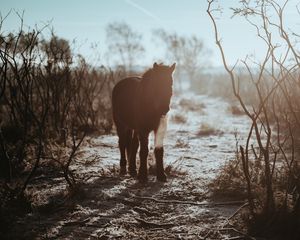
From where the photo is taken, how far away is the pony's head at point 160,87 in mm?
4812

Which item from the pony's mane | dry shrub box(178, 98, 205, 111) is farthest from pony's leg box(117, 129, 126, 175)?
dry shrub box(178, 98, 205, 111)

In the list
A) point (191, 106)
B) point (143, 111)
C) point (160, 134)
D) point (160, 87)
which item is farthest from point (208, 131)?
point (191, 106)

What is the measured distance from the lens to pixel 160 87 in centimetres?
483

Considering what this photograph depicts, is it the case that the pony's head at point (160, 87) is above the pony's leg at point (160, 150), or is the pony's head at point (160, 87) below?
above

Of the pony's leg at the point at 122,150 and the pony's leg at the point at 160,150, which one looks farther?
the pony's leg at the point at 122,150

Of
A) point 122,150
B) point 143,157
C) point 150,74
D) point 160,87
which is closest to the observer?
point 160,87

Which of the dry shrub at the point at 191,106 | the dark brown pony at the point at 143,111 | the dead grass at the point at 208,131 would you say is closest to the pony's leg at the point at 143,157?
the dark brown pony at the point at 143,111

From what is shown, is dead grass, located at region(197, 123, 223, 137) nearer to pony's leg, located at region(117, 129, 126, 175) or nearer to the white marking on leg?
pony's leg, located at region(117, 129, 126, 175)

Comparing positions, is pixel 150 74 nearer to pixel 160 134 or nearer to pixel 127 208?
pixel 160 134

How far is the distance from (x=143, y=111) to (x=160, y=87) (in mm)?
489

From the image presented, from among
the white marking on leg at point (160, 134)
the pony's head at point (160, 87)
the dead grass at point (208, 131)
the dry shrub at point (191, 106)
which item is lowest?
the dead grass at point (208, 131)

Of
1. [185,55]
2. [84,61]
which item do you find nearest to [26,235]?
[84,61]

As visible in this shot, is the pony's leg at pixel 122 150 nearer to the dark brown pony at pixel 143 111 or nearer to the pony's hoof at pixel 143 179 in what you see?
the dark brown pony at pixel 143 111

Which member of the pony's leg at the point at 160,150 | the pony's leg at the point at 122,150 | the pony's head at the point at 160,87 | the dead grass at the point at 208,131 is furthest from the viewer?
the dead grass at the point at 208,131
